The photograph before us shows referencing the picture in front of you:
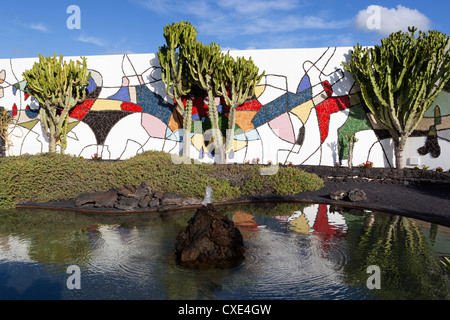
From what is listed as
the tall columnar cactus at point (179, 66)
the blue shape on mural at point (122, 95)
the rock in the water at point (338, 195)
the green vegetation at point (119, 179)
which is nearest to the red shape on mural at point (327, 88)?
the green vegetation at point (119, 179)

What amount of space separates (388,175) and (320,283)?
923 cm

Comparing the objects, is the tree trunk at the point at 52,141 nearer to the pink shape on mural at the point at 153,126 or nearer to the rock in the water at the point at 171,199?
the pink shape on mural at the point at 153,126

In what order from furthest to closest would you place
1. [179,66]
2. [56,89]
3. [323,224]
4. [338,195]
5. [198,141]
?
[198,141]
[56,89]
[179,66]
[338,195]
[323,224]

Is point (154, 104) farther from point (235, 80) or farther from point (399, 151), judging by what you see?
point (399, 151)

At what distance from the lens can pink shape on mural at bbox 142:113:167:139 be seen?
14492mm

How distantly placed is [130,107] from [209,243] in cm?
1106

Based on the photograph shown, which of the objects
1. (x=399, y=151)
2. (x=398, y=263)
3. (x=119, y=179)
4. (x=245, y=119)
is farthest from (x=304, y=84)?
(x=398, y=263)

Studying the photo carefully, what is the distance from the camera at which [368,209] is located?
834cm

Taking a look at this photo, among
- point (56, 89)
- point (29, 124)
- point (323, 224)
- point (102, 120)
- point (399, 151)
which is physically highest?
point (56, 89)

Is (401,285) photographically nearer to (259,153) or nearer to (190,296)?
(190,296)

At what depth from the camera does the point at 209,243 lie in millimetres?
4996

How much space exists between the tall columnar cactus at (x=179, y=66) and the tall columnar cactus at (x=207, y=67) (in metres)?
0.39
